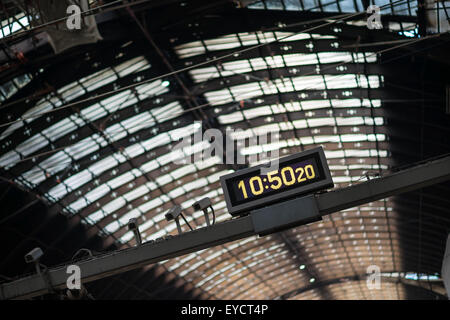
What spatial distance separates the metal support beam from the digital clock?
0.31 metres

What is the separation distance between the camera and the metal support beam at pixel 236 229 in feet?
39.9

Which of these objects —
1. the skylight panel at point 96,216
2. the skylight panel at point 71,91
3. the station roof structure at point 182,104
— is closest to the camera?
the station roof structure at point 182,104

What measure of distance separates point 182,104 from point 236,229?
20.3 m

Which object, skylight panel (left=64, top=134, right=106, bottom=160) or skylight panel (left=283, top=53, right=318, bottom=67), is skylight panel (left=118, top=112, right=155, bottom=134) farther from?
skylight panel (left=283, top=53, right=318, bottom=67)

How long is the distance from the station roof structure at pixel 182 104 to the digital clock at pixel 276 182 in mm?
9792

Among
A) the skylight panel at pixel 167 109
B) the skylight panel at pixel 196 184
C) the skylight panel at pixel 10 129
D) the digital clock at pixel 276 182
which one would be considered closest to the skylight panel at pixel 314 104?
the skylight panel at pixel 167 109

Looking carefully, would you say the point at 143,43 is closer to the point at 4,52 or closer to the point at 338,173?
the point at 4,52

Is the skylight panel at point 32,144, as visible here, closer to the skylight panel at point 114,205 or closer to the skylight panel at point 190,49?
the skylight panel at point 190,49

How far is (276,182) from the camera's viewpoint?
11.8m

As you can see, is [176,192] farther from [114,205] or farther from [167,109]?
[167,109]

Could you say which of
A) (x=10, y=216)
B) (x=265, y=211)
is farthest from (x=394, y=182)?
(x=10, y=216)

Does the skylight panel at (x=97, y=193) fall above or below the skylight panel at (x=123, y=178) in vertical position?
below

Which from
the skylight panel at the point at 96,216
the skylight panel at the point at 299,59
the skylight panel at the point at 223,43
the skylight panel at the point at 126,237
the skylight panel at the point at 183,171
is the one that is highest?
the skylight panel at the point at 183,171

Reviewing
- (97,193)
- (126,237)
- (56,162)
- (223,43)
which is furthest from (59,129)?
(126,237)
